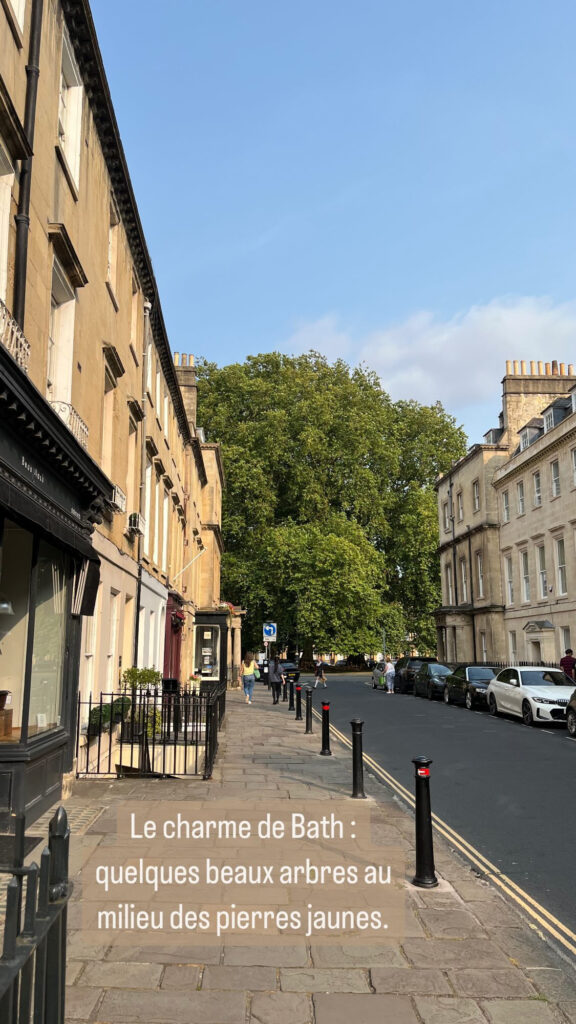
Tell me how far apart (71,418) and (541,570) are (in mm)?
29332

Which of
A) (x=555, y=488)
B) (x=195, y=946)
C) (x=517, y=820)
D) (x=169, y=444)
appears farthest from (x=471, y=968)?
(x=555, y=488)

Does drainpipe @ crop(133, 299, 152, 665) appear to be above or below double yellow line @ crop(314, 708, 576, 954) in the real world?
above

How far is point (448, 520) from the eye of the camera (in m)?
48.6

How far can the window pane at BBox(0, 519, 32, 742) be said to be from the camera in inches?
309

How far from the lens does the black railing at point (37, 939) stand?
5.93 feet

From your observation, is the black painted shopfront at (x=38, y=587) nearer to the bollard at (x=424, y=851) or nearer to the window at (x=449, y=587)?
the bollard at (x=424, y=851)

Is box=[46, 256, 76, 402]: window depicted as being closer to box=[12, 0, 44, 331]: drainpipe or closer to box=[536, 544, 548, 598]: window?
box=[12, 0, 44, 331]: drainpipe

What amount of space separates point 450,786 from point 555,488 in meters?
24.9

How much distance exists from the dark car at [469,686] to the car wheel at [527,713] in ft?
14.2

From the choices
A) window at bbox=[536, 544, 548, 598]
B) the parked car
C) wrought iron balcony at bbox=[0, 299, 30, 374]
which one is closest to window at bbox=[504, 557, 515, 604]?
window at bbox=[536, 544, 548, 598]

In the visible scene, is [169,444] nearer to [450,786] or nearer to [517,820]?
[450,786]

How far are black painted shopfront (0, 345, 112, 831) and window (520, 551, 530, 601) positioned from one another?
30109mm

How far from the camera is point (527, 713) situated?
19875 millimetres

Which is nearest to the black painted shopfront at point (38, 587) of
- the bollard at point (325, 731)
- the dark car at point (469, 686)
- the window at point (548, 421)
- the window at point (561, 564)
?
the bollard at point (325, 731)
